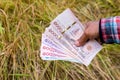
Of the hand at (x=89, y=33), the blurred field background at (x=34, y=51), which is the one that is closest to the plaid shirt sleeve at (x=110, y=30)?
the hand at (x=89, y=33)

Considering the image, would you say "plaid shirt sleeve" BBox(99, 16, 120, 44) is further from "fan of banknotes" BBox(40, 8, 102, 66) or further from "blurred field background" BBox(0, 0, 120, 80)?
"blurred field background" BBox(0, 0, 120, 80)

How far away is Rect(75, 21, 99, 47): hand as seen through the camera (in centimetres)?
142

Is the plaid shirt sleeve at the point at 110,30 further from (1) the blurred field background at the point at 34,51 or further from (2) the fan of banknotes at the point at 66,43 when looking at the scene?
(1) the blurred field background at the point at 34,51

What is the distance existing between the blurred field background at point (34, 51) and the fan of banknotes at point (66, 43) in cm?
31

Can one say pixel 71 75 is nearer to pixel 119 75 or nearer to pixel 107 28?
pixel 119 75

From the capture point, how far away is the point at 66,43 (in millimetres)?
1511

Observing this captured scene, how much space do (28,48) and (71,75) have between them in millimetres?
256

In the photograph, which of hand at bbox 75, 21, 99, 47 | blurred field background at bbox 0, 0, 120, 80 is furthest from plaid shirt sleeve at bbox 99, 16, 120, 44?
blurred field background at bbox 0, 0, 120, 80

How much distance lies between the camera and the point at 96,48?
1510 mm

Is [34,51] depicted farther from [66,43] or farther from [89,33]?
[89,33]

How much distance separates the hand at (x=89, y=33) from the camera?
1420mm

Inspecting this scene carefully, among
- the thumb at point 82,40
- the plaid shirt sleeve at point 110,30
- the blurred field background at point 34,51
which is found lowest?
the blurred field background at point 34,51

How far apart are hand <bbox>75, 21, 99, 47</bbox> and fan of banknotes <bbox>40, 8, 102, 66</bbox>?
0.02 m

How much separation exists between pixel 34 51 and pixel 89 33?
1.56 feet
